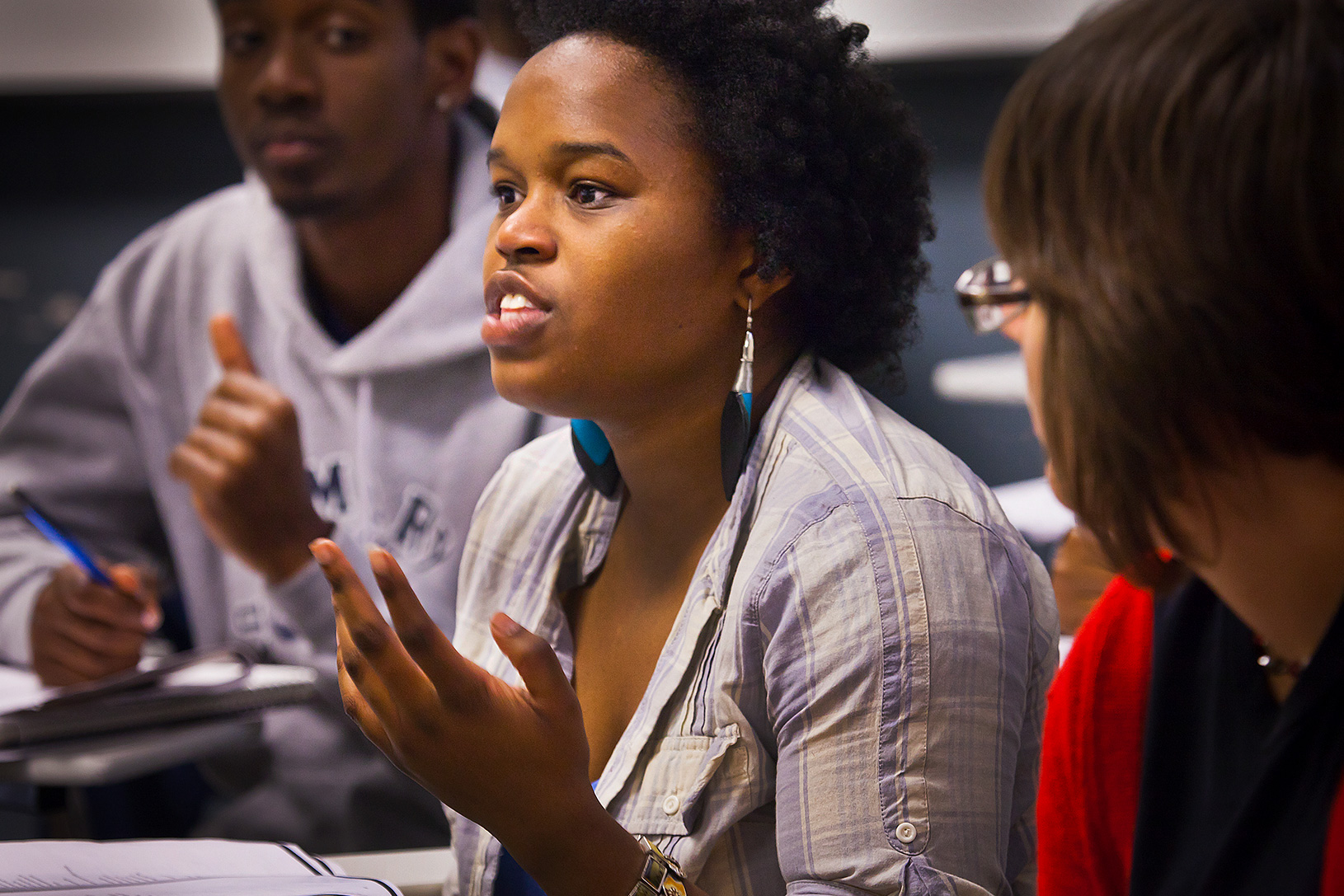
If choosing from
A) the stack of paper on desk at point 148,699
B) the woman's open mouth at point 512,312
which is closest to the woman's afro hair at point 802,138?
the woman's open mouth at point 512,312

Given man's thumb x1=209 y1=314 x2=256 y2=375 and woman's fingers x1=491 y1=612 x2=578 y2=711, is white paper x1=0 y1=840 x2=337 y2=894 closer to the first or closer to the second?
woman's fingers x1=491 y1=612 x2=578 y2=711

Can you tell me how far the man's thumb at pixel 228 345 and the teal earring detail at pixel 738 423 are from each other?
0.87 m

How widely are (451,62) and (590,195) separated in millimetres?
655

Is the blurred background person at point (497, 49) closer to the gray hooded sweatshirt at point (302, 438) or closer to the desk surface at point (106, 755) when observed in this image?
the gray hooded sweatshirt at point (302, 438)

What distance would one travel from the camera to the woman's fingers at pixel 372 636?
2.22 feet

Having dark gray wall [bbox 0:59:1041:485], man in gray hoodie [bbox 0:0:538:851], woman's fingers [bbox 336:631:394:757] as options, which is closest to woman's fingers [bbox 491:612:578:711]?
woman's fingers [bbox 336:631:394:757]

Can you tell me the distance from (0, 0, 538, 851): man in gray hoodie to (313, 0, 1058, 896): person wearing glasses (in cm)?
39

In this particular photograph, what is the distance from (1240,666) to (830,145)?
466 mm

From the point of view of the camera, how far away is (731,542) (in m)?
0.84

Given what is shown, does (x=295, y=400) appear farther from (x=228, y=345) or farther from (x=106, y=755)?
(x=106, y=755)

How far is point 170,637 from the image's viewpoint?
63.9 inches

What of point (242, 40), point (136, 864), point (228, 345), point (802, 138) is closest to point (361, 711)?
point (136, 864)

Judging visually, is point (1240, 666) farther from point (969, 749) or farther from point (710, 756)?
point (710, 756)

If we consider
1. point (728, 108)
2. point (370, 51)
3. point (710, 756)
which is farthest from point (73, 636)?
point (728, 108)
